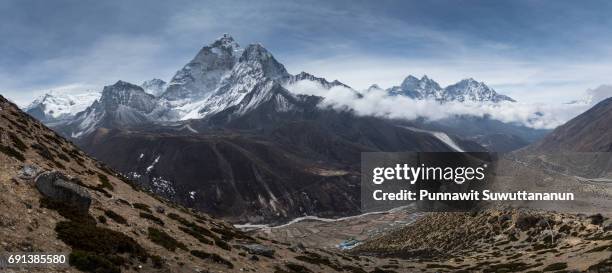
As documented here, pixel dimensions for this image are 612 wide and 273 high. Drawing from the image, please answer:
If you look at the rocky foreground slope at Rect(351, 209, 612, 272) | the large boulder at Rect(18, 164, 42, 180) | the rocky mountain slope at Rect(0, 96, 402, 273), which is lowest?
the rocky foreground slope at Rect(351, 209, 612, 272)

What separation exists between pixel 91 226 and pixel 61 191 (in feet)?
17.7

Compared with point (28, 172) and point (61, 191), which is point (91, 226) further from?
point (28, 172)

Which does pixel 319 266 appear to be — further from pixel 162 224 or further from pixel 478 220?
pixel 478 220

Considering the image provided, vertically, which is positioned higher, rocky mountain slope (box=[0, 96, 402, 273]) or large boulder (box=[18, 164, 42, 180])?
large boulder (box=[18, 164, 42, 180])

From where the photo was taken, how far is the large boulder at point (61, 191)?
36875 mm

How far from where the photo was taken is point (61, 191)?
37656 mm

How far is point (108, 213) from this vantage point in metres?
41.9

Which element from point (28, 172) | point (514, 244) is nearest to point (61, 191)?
point (28, 172)

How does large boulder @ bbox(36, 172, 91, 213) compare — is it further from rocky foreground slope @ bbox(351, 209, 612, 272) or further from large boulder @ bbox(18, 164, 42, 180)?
rocky foreground slope @ bbox(351, 209, 612, 272)

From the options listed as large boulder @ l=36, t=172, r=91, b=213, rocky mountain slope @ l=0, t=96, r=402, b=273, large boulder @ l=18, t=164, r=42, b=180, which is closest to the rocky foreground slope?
rocky mountain slope @ l=0, t=96, r=402, b=273

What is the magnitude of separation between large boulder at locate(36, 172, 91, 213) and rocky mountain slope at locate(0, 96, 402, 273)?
68 millimetres

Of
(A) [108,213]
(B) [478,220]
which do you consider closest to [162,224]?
(A) [108,213]

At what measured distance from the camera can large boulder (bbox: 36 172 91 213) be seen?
36.9m

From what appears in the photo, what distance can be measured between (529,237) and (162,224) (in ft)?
257
